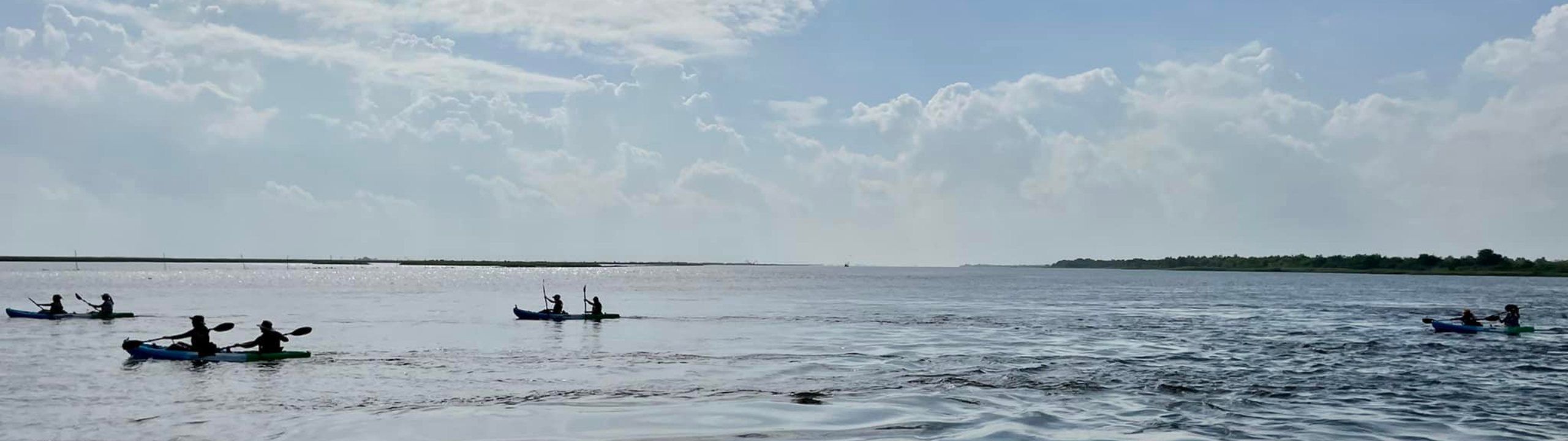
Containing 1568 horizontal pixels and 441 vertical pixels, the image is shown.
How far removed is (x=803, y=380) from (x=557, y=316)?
115 ft

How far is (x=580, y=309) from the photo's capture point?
94125 mm

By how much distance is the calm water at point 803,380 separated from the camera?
83.9ft

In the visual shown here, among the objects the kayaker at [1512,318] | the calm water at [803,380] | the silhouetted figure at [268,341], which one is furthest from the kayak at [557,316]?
the kayaker at [1512,318]

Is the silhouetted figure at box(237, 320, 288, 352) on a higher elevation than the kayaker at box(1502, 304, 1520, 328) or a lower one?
lower

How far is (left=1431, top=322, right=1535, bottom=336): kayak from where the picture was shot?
5659 cm

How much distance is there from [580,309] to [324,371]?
5692cm

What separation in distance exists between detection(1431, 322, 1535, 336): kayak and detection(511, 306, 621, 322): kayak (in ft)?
143

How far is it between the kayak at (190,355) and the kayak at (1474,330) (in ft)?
172

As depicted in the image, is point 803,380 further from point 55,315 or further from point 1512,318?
point 55,315

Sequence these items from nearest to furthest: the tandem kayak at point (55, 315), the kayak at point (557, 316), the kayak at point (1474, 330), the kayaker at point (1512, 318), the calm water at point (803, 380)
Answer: the calm water at point (803, 380), the kayak at point (1474, 330), the kayaker at point (1512, 318), the tandem kayak at point (55, 315), the kayak at point (557, 316)

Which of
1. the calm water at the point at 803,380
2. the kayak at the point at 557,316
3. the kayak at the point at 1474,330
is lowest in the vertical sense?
the calm water at the point at 803,380

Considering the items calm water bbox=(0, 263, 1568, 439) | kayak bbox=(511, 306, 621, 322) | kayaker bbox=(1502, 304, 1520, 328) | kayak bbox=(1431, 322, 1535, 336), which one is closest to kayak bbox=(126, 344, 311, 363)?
calm water bbox=(0, 263, 1568, 439)

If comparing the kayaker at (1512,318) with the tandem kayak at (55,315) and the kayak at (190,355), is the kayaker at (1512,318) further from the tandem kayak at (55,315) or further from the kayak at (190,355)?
the tandem kayak at (55,315)

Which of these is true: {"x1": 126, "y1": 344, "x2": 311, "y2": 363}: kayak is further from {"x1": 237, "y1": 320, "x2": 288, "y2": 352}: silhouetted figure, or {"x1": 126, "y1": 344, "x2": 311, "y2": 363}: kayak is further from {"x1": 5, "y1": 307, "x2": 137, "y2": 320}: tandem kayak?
{"x1": 5, "y1": 307, "x2": 137, "y2": 320}: tandem kayak
